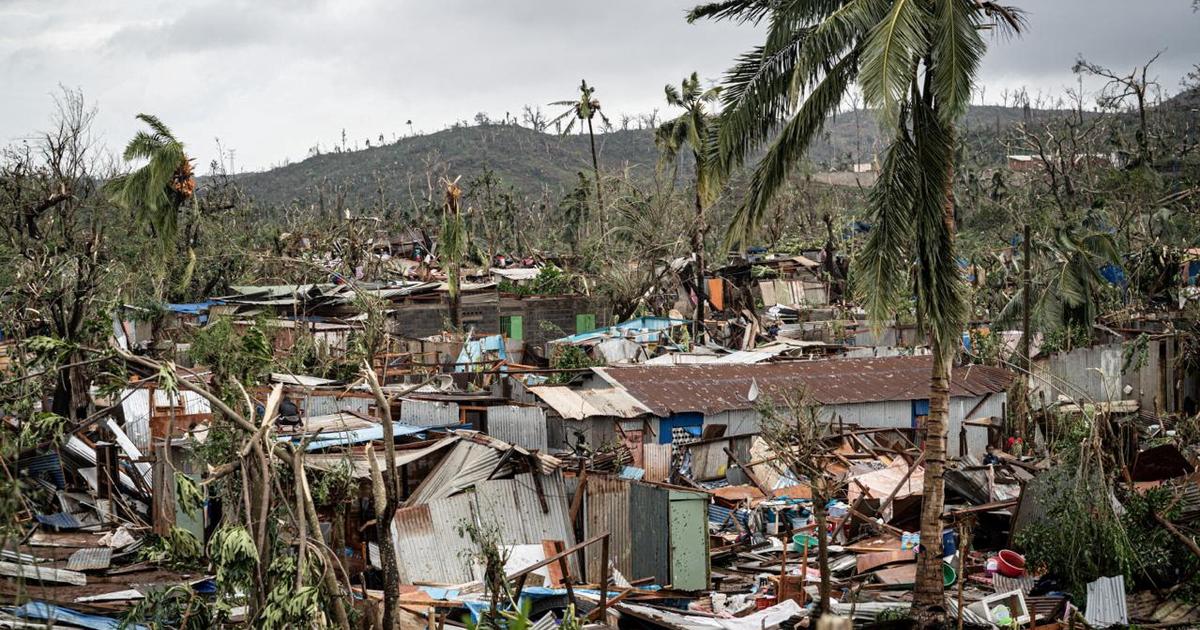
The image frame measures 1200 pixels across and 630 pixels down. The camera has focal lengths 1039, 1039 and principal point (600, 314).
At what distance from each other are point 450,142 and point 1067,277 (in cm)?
8218

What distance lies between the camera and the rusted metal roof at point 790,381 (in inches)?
727

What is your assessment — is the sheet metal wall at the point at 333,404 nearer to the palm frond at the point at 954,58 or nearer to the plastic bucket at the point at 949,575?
the plastic bucket at the point at 949,575

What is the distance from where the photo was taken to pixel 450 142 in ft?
324

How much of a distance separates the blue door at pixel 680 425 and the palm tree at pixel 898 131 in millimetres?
7368

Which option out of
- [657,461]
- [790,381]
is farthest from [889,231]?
[790,381]

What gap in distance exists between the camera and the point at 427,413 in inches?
642

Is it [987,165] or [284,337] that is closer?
[284,337]

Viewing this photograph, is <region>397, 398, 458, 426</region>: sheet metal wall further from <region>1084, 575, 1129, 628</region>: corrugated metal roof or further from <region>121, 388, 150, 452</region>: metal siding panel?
<region>1084, 575, 1129, 628</region>: corrugated metal roof

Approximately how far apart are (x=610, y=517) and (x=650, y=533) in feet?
1.91

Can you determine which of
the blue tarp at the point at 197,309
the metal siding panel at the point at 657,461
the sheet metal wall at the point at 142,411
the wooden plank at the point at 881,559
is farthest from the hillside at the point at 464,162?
the wooden plank at the point at 881,559

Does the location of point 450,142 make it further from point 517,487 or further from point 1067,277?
point 517,487

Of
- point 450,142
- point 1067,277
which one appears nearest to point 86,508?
point 1067,277

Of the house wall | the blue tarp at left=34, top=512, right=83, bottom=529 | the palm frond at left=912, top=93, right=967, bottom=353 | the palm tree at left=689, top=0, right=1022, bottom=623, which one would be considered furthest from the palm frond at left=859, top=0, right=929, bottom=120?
the blue tarp at left=34, top=512, right=83, bottom=529

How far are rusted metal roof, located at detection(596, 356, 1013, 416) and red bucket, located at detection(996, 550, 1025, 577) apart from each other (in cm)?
466
